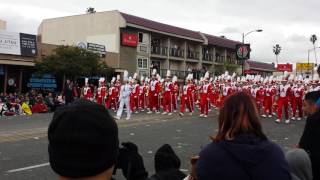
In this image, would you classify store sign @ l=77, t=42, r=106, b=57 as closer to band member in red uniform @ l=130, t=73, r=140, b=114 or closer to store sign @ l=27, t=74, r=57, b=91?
store sign @ l=27, t=74, r=57, b=91

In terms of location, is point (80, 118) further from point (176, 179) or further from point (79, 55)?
point (79, 55)

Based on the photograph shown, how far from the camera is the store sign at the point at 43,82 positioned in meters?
37.0

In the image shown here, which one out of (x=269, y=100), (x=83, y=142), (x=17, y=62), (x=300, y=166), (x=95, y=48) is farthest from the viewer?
(x=95, y=48)

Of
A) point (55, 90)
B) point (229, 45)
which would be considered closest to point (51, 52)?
point (55, 90)

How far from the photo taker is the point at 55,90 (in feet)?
126

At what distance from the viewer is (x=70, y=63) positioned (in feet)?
119

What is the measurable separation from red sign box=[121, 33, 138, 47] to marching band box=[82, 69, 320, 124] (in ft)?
68.5

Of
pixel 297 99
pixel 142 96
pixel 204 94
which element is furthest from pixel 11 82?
pixel 297 99

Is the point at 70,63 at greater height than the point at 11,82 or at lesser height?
greater

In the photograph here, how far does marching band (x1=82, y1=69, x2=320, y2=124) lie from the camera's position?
24.4 metres

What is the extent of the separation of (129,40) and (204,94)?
27.8 metres

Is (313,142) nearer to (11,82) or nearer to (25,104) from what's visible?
(25,104)

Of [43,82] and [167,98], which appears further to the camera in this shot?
[43,82]

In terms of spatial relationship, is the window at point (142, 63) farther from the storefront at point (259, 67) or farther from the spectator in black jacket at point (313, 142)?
the spectator in black jacket at point (313, 142)
